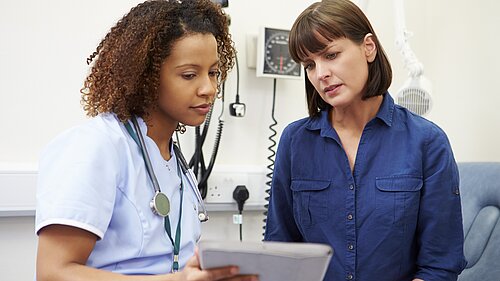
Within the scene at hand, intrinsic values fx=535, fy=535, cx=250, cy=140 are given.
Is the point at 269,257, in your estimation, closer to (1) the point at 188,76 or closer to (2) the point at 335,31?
(1) the point at 188,76

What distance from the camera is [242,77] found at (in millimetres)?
1907

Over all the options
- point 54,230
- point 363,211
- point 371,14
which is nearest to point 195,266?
point 54,230

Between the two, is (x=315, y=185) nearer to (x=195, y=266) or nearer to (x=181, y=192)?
(x=181, y=192)

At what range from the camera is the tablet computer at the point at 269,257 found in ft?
2.29

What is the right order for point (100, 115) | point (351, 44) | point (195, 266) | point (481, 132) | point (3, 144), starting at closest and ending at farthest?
point (195, 266), point (100, 115), point (351, 44), point (3, 144), point (481, 132)

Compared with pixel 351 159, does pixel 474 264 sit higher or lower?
lower

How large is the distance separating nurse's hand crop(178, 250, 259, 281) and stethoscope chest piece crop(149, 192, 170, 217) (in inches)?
8.0

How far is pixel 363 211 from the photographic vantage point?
1264mm

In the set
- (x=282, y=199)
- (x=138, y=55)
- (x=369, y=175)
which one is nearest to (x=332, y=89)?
(x=369, y=175)

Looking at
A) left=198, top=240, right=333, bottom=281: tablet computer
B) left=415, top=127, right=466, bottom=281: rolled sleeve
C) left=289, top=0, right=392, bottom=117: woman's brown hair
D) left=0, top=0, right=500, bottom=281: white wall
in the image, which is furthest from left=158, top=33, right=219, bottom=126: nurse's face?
left=0, top=0, right=500, bottom=281: white wall

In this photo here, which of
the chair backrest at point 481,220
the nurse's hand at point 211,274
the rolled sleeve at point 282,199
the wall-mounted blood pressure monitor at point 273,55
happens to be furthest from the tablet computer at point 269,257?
the wall-mounted blood pressure monitor at point 273,55

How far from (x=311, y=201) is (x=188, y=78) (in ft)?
1.59

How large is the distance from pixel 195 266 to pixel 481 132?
1617 mm

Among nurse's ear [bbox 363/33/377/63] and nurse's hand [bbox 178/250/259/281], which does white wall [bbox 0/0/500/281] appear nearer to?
nurse's ear [bbox 363/33/377/63]
